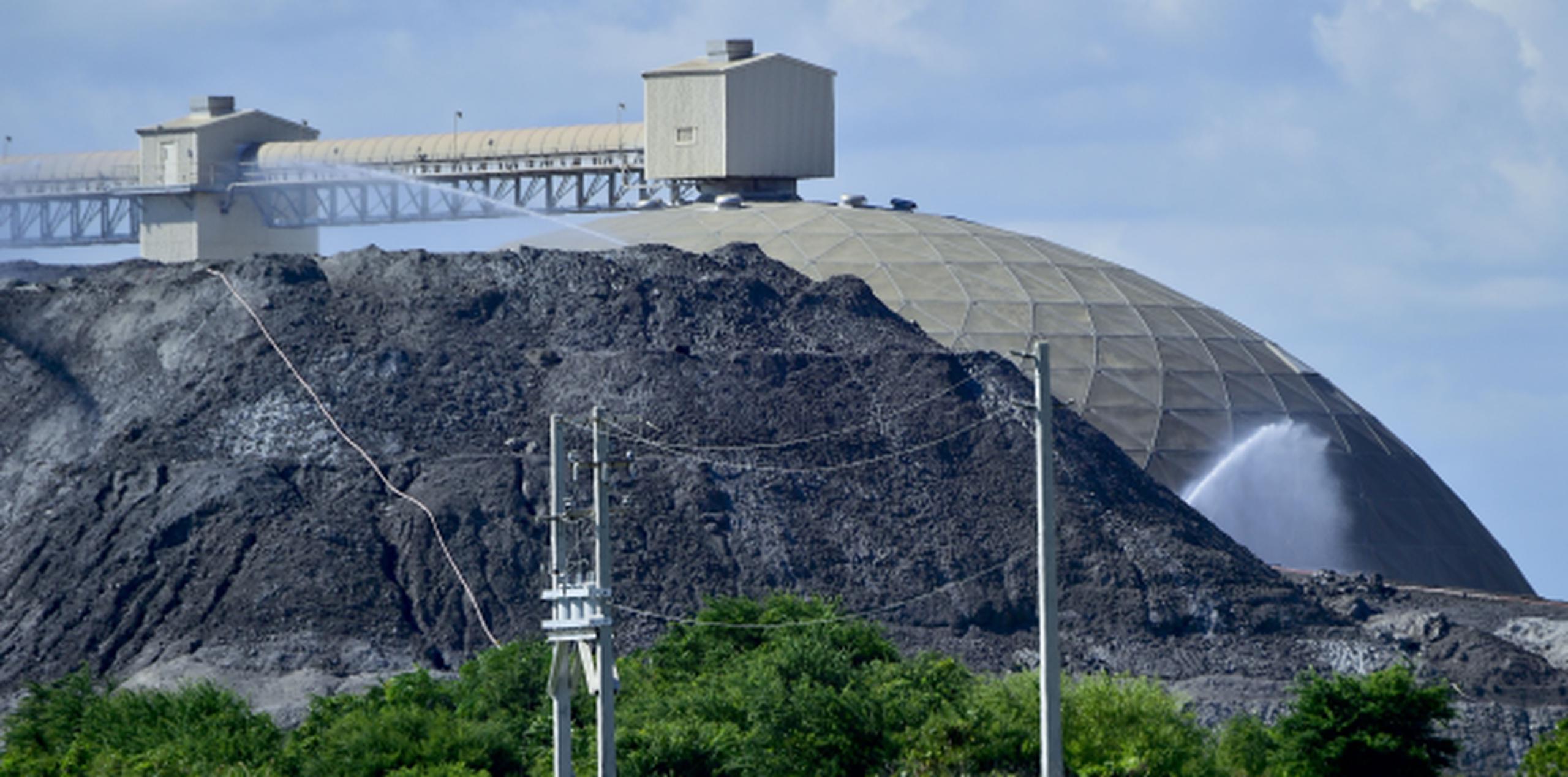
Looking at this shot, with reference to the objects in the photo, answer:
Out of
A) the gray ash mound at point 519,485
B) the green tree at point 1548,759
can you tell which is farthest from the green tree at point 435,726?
the green tree at point 1548,759

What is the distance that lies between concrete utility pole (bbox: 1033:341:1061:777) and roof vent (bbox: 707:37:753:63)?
48.9 m

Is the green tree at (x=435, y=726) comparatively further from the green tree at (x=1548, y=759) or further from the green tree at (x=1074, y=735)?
the green tree at (x=1548, y=759)

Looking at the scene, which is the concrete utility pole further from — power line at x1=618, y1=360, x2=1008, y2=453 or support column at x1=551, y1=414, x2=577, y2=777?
power line at x1=618, y1=360, x2=1008, y2=453

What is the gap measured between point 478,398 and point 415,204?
16358 mm

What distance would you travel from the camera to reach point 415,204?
3012 inches

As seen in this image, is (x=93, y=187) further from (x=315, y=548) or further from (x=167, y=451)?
(x=315, y=548)

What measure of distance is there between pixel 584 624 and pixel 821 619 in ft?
56.8

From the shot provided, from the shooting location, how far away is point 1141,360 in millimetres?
79250

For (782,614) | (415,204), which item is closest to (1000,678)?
(782,614)

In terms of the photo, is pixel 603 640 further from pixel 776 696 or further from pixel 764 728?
pixel 776 696

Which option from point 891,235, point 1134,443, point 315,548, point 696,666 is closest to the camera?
point 696,666

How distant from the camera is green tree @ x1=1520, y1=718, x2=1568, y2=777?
4288cm

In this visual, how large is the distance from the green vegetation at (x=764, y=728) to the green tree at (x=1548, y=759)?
0.06m

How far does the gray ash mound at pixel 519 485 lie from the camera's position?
55.2 m
